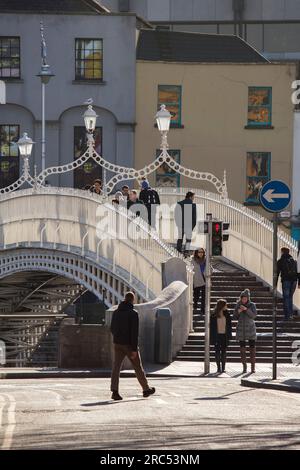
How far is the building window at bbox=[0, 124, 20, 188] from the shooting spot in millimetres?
66250

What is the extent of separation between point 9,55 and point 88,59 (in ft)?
9.38

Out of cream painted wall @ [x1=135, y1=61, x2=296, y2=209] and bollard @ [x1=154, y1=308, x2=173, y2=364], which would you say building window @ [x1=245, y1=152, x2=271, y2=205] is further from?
bollard @ [x1=154, y1=308, x2=173, y2=364]

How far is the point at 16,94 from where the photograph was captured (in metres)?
66.4

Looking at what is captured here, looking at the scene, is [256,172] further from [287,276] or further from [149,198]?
[287,276]

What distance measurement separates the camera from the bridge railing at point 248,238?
41688 millimetres

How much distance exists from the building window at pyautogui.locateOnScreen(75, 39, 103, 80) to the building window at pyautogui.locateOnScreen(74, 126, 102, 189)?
1924 millimetres

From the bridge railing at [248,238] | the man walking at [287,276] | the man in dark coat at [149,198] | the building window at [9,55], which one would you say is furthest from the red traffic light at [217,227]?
the building window at [9,55]

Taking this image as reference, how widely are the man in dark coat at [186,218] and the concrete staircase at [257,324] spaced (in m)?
1.08

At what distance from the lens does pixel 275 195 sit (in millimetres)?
29328

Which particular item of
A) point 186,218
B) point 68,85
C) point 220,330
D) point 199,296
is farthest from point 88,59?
point 220,330

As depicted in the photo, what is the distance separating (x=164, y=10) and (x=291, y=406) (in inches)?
2484

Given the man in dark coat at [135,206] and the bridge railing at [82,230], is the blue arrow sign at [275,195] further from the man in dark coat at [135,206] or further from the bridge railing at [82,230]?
the man in dark coat at [135,206]

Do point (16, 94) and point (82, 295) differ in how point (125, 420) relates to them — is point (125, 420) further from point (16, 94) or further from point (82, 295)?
point (82, 295)

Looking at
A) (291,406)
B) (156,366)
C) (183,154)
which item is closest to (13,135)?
(183,154)
